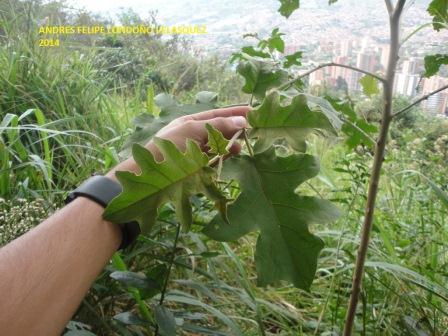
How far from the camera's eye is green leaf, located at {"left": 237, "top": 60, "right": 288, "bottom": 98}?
0.61 metres

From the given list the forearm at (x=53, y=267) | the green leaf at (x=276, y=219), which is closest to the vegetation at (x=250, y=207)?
the green leaf at (x=276, y=219)

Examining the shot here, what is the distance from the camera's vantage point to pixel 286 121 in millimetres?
469

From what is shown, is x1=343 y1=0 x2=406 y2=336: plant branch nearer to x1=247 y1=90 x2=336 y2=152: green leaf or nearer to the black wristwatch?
x1=247 y1=90 x2=336 y2=152: green leaf

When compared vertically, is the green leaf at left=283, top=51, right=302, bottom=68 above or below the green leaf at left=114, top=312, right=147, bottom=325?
above

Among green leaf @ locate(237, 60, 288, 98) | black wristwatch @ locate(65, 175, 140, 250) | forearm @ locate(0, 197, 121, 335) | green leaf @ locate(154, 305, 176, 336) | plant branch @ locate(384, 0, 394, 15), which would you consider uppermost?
plant branch @ locate(384, 0, 394, 15)

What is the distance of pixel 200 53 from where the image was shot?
4176 mm

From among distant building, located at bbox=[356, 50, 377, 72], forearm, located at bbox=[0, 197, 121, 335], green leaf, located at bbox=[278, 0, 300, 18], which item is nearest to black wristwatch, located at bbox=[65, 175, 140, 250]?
forearm, located at bbox=[0, 197, 121, 335]

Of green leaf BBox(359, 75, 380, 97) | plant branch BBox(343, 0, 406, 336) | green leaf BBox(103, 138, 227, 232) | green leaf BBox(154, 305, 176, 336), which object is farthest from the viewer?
green leaf BBox(359, 75, 380, 97)

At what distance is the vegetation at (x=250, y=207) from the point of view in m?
0.48

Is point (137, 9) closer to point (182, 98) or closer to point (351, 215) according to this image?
point (182, 98)

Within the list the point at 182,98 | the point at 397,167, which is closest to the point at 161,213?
the point at 397,167

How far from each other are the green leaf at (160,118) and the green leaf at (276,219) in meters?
0.22

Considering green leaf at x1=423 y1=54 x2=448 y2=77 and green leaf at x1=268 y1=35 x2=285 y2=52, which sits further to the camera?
green leaf at x1=268 y1=35 x2=285 y2=52

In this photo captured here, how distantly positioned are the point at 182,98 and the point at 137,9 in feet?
7.68
